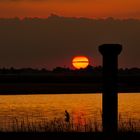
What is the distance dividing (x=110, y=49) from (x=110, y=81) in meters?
0.40

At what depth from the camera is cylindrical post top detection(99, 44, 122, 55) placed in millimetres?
6277

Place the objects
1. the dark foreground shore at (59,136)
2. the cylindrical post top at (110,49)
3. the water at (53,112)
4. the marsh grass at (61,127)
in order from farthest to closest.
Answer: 1. the water at (53,112)
2. the marsh grass at (61,127)
3. the dark foreground shore at (59,136)
4. the cylindrical post top at (110,49)

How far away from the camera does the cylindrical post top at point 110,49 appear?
247 inches

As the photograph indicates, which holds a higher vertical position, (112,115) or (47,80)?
(47,80)

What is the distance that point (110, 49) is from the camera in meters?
6.32

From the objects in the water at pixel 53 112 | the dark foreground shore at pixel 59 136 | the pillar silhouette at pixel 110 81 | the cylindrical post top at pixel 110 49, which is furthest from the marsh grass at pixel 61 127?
the cylindrical post top at pixel 110 49

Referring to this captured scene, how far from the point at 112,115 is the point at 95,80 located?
0.90 m

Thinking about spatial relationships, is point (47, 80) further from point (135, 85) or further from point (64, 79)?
point (135, 85)

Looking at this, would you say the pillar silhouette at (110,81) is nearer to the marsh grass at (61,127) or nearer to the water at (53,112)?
the marsh grass at (61,127)

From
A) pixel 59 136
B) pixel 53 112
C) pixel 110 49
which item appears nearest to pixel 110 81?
pixel 110 49

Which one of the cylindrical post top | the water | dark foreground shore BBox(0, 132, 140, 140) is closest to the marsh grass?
the water

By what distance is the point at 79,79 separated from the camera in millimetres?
7176

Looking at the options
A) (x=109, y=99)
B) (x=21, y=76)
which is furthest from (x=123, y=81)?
(x=21, y=76)

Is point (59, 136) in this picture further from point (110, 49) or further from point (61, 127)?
point (61, 127)
